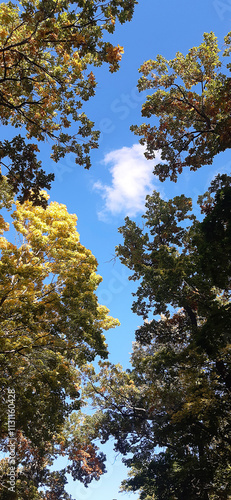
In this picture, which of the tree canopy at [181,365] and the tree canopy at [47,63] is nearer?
the tree canopy at [47,63]

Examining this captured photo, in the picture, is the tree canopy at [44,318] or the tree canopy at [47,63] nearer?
the tree canopy at [47,63]

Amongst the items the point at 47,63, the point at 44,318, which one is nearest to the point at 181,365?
the point at 44,318

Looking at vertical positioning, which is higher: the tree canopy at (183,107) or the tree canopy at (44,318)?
the tree canopy at (183,107)

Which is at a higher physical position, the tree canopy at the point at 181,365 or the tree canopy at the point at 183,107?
the tree canopy at the point at 183,107

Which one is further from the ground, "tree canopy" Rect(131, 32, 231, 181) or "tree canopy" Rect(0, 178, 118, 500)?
"tree canopy" Rect(131, 32, 231, 181)

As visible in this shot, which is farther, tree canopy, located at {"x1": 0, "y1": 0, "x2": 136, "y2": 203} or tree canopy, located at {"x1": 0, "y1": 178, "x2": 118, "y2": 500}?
tree canopy, located at {"x1": 0, "y1": 178, "x2": 118, "y2": 500}

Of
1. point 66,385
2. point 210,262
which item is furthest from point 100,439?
point 210,262

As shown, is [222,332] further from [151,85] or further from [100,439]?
[100,439]

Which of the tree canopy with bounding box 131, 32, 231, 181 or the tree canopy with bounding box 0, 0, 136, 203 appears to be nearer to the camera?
the tree canopy with bounding box 0, 0, 136, 203

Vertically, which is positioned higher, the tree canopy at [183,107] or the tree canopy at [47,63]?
the tree canopy at [183,107]

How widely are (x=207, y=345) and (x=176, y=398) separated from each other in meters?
5.92

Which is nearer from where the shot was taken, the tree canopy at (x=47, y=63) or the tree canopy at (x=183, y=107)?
the tree canopy at (x=47, y=63)

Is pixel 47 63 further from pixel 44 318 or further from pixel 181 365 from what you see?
pixel 181 365

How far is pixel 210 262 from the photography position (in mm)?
9094
